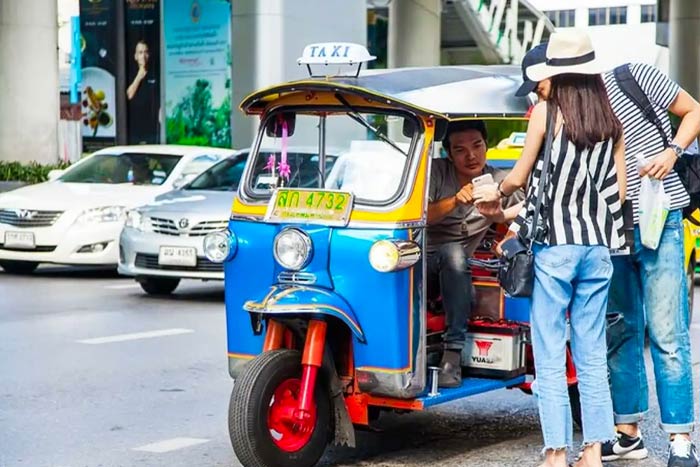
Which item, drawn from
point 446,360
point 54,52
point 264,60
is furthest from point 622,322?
point 54,52

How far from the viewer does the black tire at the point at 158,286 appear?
1422 centimetres

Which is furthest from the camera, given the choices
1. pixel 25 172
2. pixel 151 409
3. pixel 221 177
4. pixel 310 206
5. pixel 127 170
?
pixel 25 172

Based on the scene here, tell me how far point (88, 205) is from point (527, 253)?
10.2 metres

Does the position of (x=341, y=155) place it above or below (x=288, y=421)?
above

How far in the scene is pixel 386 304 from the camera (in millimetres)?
6445

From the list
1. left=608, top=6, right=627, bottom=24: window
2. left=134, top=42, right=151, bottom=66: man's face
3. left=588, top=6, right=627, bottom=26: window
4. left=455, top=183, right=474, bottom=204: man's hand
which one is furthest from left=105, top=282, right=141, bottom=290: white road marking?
left=608, top=6, right=627, bottom=24: window

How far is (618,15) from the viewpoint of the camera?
93.4 metres

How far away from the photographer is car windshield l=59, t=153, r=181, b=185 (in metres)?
16.7

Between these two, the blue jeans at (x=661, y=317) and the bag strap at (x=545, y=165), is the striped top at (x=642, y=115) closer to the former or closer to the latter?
the blue jeans at (x=661, y=317)

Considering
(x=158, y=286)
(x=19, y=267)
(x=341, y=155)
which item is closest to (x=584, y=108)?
(x=341, y=155)

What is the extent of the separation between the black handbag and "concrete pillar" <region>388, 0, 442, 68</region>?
103 ft

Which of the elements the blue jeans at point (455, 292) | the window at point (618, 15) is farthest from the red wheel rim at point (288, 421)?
the window at point (618, 15)

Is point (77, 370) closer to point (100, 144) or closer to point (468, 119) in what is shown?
point (468, 119)

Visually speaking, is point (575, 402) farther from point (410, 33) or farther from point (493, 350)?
point (410, 33)
